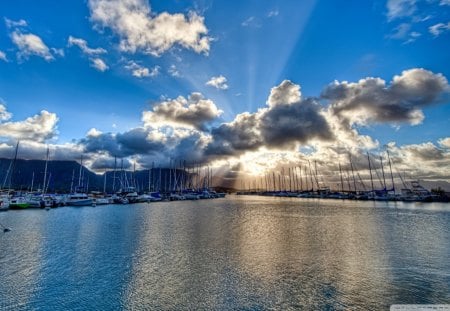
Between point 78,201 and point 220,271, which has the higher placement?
point 78,201

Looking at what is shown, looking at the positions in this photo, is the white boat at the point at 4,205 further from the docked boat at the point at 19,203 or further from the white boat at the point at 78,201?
the white boat at the point at 78,201

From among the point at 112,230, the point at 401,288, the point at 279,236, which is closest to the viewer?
the point at 401,288

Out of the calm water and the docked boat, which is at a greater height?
the docked boat

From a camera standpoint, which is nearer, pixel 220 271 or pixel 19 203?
pixel 220 271

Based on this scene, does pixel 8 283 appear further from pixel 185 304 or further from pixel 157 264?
pixel 185 304

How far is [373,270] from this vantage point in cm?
2503

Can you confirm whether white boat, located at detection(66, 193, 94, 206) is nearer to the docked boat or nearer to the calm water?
the docked boat

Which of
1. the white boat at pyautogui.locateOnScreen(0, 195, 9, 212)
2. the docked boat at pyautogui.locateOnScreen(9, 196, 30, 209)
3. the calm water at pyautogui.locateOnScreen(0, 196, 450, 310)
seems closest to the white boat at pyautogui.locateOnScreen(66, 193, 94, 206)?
the docked boat at pyautogui.locateOnScreen(9, 196, 30, 209)

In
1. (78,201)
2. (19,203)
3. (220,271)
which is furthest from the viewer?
(78,201)

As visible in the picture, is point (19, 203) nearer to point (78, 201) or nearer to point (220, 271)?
point (78, 201)

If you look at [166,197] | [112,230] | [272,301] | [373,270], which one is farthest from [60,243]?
[166,197]

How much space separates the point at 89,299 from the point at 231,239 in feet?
78.0

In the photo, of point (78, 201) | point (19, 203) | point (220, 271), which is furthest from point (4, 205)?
point (220, 271)

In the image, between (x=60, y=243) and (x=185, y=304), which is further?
(x=60, y=243)
